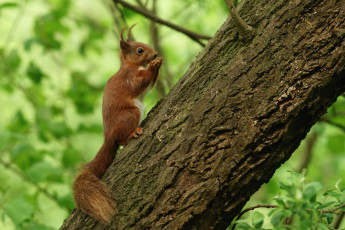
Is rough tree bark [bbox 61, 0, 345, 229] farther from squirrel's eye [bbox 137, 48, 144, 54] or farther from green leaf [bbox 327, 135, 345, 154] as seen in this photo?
green leaf [bbox 327, 135, 345, 154]

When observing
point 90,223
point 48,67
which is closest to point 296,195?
point 90,223

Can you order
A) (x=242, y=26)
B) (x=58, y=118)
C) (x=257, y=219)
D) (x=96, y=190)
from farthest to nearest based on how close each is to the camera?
(x=58, y=118), (x=96, y=190), (x=242, y=26), (x=257, y=219)

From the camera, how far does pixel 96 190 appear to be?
7.11ft

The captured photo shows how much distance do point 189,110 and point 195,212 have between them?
469 mm

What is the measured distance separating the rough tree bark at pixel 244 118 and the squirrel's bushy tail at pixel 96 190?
0.23ft

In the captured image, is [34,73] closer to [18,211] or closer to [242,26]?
[18,211]

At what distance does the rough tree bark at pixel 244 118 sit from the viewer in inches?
70.2

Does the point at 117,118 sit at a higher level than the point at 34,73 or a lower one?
lower

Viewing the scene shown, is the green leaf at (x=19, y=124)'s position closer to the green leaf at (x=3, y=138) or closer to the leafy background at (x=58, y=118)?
the leafy background at (x=58, y=118)

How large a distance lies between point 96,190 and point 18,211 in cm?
54

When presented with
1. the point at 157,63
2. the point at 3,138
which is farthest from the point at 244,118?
the point at 3,138

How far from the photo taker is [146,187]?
1.96 m

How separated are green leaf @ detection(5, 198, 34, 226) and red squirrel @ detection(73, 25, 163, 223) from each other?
0.29m

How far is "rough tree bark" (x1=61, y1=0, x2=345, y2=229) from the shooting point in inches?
70.2
